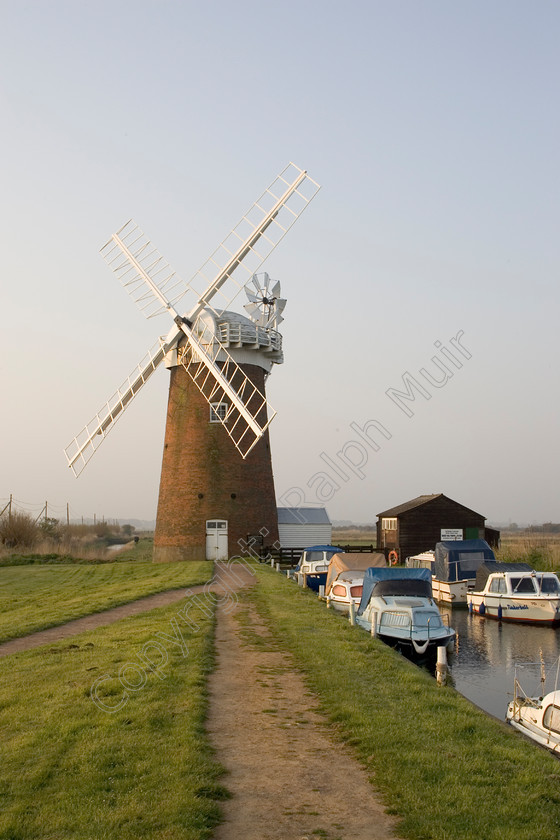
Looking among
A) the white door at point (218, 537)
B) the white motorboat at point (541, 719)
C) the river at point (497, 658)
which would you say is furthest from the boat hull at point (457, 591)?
the white motorboat at point (541, 719)

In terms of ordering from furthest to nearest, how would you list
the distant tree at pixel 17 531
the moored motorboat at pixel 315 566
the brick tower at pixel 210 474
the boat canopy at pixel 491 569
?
1. the distant tree at pixel 17 531
2. the brick tower at pixel 210 474
3. the moored motorboat at pixel 315 566
4. the boat canopy at pixel 491 569

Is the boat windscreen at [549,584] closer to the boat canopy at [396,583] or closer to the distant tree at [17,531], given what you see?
the boat canopy at [396,583]

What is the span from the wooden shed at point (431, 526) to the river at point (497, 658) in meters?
18.1

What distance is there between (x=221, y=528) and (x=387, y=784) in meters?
28.5

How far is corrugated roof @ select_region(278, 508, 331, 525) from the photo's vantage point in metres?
44.4

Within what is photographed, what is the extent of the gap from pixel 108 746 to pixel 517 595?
66.6ft

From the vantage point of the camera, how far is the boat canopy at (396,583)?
65.8 feet

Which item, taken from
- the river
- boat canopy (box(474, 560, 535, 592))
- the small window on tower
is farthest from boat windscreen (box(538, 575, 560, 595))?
the small window on tower

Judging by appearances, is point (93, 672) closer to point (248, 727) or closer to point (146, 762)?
point (248, 727)

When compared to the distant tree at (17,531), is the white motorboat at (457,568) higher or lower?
lower

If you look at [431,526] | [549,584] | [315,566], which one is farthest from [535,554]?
[315,566]

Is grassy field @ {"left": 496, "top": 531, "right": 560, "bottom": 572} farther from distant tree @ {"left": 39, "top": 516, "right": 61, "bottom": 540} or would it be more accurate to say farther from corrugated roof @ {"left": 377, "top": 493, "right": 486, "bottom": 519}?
distant tree @ {"left": 39, "top": 516, "right": 61, "bottom": 540}

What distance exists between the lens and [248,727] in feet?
30.8

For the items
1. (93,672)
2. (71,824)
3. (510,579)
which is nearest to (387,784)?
(71,824)
